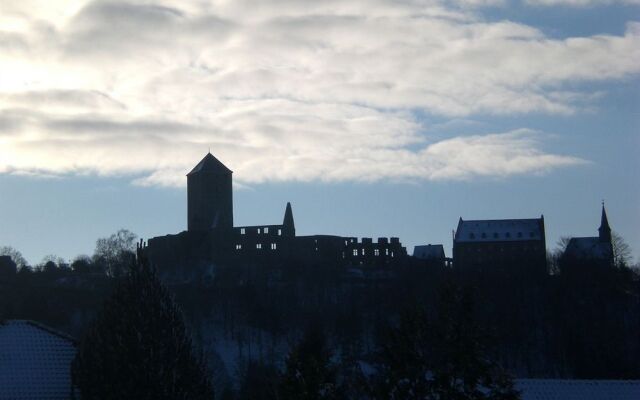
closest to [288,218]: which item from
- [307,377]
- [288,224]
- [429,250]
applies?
[288,224]

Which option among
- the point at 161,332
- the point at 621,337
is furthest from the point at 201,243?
the point at 161,332

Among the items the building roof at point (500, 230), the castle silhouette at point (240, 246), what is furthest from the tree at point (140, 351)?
the building roof at point (500, 230)

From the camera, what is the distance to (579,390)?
37.1 m

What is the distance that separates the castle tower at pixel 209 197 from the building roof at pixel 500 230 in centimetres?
2962

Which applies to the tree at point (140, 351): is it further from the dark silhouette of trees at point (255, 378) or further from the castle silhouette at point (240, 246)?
the castle silhouette at point (240, 246)

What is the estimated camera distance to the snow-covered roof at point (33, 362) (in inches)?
1324

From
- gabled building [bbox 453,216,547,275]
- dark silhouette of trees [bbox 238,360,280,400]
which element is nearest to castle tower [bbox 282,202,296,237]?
gabled building [bbox 453,216,547,275]

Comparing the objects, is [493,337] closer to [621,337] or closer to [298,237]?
[621,337]

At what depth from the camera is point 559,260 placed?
100000 millimetres

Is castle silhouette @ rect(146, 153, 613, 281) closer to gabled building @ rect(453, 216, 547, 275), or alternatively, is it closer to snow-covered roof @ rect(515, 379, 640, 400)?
gabled building @ rect(453, 216, 547, 275)

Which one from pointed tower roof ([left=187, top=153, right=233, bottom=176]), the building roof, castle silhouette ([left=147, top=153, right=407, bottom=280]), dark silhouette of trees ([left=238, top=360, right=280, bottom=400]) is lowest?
dark silhouette of trees ([left=238, top=360, right=280, bottom=400])

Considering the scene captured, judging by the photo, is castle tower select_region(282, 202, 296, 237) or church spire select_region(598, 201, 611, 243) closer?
castle tower select_region(282, 202, 296, 237)

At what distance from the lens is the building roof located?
123 meters

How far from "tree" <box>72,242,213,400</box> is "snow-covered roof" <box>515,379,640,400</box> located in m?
11.7
